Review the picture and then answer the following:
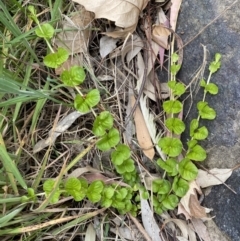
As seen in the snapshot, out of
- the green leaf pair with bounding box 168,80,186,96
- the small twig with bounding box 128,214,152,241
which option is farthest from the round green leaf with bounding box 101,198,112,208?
the green leaf pair with bounding box 168,80,186,96

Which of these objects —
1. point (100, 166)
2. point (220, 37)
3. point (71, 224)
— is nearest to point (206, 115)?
point (220, 37)

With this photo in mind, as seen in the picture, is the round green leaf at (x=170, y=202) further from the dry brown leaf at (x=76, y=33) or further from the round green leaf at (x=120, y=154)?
the dry brown leaf at (x=76, y=33)

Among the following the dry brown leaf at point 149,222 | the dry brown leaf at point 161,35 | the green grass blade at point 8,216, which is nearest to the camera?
Answer: the green grass blade at point 8,216

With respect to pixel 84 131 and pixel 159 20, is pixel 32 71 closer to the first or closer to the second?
pixel 84 131

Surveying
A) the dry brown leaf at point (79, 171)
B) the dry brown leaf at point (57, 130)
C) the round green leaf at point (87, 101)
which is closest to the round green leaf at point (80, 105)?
the round green leaf at point (87, 101)

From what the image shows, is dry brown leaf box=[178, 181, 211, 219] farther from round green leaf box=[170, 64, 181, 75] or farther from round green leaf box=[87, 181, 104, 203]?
round green leaf box=[170, 64, 181, 75]

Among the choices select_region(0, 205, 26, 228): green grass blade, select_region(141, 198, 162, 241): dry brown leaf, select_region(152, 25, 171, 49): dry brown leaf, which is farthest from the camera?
select_region(152, 25, 171, 49): dry brown leaf
